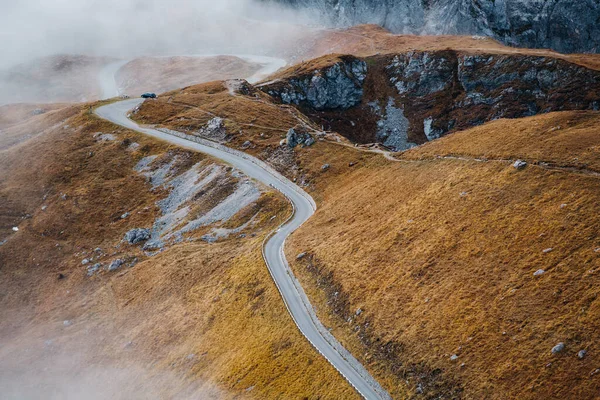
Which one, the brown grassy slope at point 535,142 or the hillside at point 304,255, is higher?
the brown grassy slope at point 535,142

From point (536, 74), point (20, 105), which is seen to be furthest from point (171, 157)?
point (20, 105)

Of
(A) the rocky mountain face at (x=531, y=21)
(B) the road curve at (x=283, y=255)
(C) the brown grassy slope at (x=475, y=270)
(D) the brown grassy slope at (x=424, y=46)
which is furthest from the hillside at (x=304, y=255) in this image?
(A) the rocky mountain face at (x=531, y=21)

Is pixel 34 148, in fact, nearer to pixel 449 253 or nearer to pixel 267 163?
pixel 267 163

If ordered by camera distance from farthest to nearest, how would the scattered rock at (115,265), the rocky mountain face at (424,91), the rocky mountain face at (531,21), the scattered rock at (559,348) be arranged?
the rocky mountain face at (531,21)
the rocky mountain face at (424,91)
the scattered rock at (115,265)
the scattered rock at (559,348)

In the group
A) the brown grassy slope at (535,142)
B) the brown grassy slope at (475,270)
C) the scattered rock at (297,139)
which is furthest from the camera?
the scattered rock at (297,139)

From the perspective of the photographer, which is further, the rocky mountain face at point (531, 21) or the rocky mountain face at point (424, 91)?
the rocky mountain face at point (531, 21)

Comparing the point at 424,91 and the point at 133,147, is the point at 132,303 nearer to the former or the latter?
the point at 133,147

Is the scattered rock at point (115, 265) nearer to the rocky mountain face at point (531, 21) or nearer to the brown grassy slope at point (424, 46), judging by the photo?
the brown grassy slope at point (424, 46)

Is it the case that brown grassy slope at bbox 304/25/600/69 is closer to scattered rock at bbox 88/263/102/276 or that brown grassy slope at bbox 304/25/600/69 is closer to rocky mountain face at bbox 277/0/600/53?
rocky mountain face at bbox 277/0/600/53
